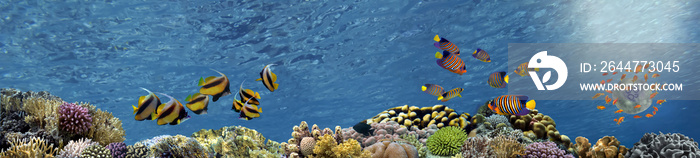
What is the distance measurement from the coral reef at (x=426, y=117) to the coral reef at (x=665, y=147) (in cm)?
268

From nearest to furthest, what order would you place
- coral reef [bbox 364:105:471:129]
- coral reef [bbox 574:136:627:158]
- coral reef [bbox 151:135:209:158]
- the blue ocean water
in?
1. coral reef [bbox 151:135:209:158]
2. coral reef [bbox 574:136:627:158]
3. coral reef [bbox 364:105:471:129]
4. the blue ocean water

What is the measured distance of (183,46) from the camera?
1919cm

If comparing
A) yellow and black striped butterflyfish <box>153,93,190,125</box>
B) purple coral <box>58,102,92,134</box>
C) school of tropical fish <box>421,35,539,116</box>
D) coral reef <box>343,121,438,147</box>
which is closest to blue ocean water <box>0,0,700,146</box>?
school of tropical fish <box>421,35,539,116</box>

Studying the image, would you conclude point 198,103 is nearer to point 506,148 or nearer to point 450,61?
point 450,61

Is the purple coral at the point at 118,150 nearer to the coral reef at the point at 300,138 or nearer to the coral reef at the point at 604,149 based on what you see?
the coral reef at the point at 300,138

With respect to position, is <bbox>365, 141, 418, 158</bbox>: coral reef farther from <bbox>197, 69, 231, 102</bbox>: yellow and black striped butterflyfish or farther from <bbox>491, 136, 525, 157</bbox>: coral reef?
<bbox>197, 69, 231, 102</bbox>: yellow and black striped butterflyfish

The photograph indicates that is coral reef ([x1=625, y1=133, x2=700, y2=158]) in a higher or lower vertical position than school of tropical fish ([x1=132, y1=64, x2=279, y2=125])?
lower

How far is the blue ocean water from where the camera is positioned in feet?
52.1

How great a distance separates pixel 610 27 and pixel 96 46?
88.3 ft

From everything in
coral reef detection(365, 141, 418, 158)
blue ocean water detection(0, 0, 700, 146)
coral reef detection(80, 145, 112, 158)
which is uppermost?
Result: blue ocean water detection(0, 0, 700, 146)

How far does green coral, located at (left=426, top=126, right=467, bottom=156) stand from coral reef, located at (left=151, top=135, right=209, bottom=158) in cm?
343

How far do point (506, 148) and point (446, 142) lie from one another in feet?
3.11

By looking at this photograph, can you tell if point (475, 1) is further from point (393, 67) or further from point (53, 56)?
point (53, 56)

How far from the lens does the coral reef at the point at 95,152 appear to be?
13.8 ft
